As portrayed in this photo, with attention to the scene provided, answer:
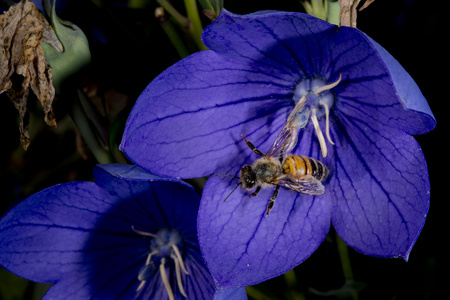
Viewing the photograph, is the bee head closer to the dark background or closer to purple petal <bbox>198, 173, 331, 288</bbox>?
purple petal <bbox>198, 173, 331, 288</bbox>

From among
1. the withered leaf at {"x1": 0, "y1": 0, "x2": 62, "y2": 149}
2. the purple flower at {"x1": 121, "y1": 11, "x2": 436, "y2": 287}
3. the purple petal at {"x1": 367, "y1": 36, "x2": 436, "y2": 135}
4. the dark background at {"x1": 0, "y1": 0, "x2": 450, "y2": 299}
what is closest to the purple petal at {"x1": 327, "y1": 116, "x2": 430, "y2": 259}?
the purple flower at {"x1": 121, "y1": 11, "x2": 436, "y2": 287}

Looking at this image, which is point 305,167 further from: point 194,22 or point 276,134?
point 194,22

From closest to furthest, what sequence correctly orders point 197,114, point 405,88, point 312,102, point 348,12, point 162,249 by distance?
point 405,88 < point 348,12 < point 197,114 < point 312,102 < point 162,249

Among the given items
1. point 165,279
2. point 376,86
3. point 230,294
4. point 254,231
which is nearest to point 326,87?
point 376,86

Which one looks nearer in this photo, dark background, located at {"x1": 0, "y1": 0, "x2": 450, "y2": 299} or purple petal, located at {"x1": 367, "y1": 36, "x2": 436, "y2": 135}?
purple petal, located at {"x1": 367, "y1": 36, "x2": 436, "y2": 135}

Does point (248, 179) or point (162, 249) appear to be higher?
point (248, 179)

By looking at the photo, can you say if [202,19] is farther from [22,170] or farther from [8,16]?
[22,170]

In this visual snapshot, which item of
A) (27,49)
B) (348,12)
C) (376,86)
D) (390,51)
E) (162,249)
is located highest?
(27,49)

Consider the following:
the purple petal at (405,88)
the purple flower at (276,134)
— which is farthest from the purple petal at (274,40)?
the purple petal at (405,88)

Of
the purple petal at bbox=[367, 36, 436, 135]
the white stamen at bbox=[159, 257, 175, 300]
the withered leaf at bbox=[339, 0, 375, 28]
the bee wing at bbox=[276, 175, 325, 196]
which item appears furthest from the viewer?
the white stamen at bbox=[159, 257, 175, 300]
